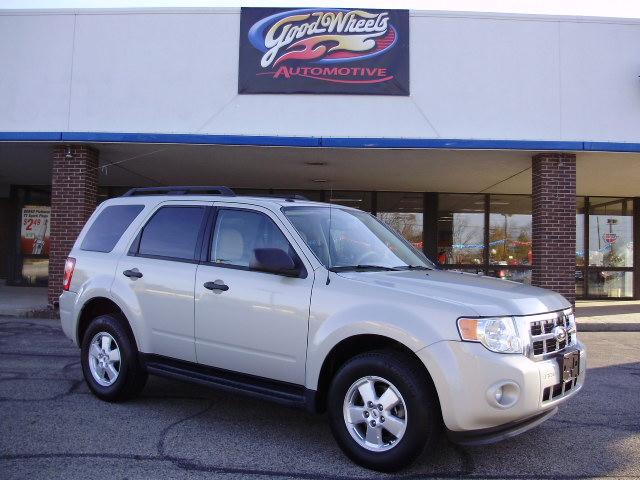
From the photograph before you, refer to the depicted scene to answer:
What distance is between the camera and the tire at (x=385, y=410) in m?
3.59

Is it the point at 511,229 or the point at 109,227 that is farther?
the point at 511,229

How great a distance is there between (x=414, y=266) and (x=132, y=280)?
2506 millimetres

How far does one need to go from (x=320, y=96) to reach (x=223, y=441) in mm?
8044

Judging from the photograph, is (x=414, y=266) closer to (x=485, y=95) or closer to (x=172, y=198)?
(x=172, y=198)

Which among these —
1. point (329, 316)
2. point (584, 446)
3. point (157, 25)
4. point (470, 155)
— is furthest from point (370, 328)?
point (157, 25)

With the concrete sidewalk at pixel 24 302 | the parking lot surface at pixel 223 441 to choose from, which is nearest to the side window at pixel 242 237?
the parking lot surface at pixel 223 441

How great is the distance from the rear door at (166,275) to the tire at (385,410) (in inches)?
58.5

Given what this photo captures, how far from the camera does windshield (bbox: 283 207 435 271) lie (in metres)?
4.42

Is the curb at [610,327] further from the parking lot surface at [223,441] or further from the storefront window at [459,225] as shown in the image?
the storefront window at [459,225]

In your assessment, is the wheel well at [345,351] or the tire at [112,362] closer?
the wheel well at [345,351]

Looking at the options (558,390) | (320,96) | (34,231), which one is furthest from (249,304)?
(34,231)

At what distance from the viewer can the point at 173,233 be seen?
5180mm

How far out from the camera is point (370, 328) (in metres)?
3.80

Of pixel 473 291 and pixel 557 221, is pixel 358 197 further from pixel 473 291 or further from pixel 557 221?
pixel 473 291
